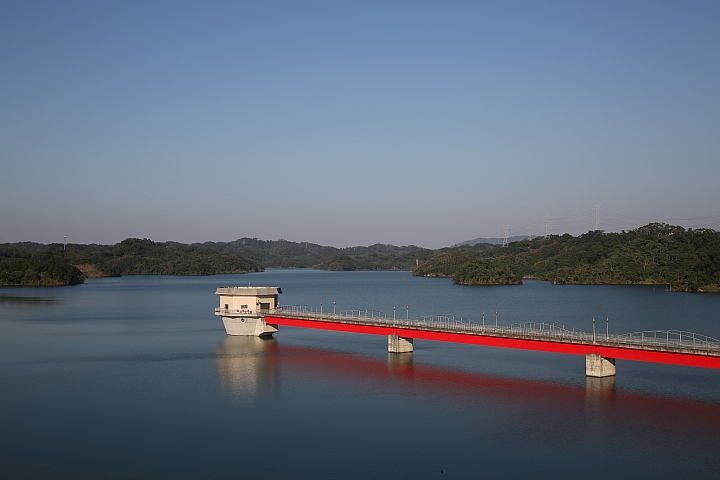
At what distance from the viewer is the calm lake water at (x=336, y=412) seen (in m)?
29.9

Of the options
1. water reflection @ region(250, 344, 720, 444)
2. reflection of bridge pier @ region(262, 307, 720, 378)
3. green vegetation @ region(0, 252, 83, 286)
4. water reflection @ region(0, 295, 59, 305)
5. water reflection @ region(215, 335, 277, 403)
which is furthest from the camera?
green vegetation @ region(0, 252, 83, 286)

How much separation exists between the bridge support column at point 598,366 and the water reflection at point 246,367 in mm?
22000

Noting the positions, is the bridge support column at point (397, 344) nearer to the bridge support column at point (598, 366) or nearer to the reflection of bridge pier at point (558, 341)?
the reflection of bridge pier at point (558, 341)

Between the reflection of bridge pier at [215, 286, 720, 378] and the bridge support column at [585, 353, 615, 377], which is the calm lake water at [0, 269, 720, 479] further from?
the reflection of bridge pier at [215, 286, 720, 378]

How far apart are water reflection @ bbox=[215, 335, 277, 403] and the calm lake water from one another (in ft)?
0.74

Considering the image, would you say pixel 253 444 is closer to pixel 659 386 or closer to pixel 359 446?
pixel 359 446

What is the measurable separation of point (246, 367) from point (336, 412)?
16.5 metres

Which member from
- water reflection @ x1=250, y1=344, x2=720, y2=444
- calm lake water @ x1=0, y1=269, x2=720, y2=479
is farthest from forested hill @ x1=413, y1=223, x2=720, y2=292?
water reflection @ x1=250, y1=344, x2=720, y2=444

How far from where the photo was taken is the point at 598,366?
45.0 meters

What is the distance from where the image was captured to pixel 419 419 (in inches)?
1447

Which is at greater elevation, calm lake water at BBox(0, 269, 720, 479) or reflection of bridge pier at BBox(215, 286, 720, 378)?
reflection of bridge pier at BBox(215, 286, 720, 378)

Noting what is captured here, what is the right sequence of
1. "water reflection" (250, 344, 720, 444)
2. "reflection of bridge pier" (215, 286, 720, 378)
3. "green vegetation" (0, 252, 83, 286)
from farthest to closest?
1. "green vegetation" (0, 252, 83, 286)
2. "reflection of bridge pier" (215, 286, 720, 378)
3. "water reflection" (250, 344, 720, 444)

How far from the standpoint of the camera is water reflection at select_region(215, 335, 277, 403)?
44062 mm

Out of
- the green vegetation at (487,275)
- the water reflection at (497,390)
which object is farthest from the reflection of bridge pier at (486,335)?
the green vegetation at (487,275)
